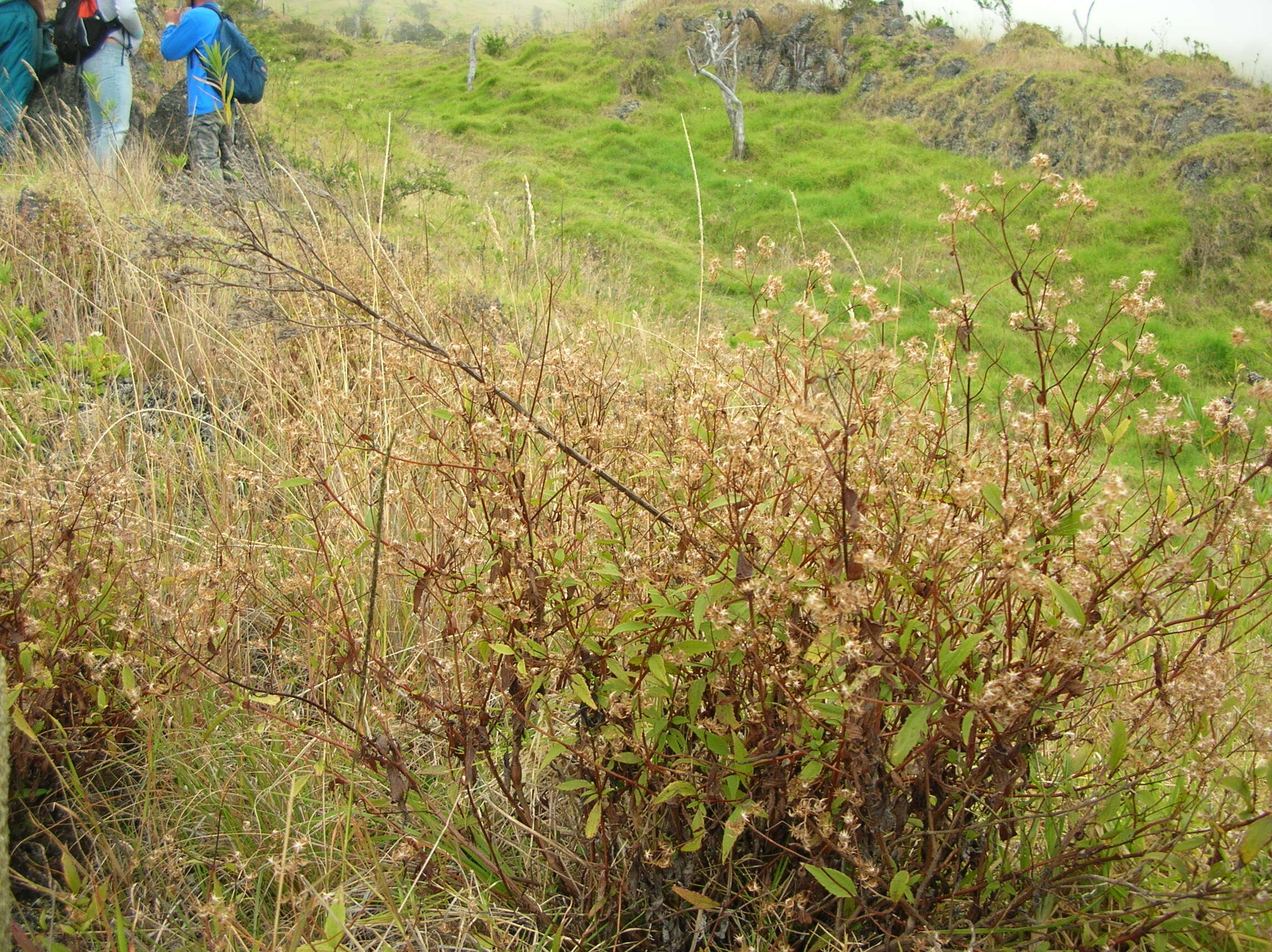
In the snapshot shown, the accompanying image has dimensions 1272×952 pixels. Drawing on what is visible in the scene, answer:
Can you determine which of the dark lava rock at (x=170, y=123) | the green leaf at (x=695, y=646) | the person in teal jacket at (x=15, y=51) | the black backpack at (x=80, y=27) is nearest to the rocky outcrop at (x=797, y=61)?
the dark lava rock at (x=170, y=123)

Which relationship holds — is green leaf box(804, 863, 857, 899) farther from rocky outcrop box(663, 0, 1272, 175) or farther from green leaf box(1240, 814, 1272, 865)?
rocky outcrop box(663, 0, 1272, 175)

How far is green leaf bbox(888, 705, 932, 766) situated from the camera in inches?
44.5

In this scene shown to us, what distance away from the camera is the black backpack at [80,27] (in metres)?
7.04

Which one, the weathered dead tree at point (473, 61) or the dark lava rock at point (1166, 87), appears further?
the weathered dead tree at point (473, 61)

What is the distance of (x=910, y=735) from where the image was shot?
45.0 inches

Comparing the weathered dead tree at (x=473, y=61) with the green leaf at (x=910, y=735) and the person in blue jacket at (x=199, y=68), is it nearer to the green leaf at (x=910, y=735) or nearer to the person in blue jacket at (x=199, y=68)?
the person in blue jacket at (x=199, y=68)

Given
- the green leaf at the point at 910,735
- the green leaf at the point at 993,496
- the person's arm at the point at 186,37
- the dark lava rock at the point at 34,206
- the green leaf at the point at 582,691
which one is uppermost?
the person's arm at the point at 186,37

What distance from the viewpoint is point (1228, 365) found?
9086 millimetres

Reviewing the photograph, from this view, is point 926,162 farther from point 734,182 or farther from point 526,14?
point 526,14

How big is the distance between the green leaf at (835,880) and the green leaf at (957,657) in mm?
370

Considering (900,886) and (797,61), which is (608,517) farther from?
(797,61)

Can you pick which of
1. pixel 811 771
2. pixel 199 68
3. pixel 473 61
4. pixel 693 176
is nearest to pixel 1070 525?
pixel 811 771

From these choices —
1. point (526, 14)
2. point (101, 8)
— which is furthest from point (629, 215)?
point (526, 14)

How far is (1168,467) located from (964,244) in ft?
18.4
